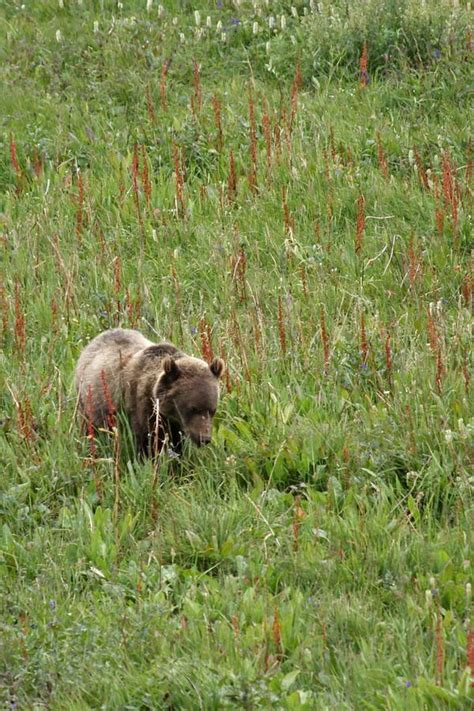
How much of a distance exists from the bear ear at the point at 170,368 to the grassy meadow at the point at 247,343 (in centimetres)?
35

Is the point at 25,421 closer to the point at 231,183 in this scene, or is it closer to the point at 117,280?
the point at 117,280

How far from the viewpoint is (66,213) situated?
9.21 metres

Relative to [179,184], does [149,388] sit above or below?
below

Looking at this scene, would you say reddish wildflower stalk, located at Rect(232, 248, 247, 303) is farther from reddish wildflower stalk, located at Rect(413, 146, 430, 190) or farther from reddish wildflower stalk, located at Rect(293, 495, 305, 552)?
reddish wildflower stalk, located at Rect(293, 495, 305, 552)

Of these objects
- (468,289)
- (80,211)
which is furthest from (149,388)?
(80,211)

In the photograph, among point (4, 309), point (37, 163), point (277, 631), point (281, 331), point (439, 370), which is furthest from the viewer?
point (37, 163)

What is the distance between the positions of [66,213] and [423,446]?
4274 millimetres

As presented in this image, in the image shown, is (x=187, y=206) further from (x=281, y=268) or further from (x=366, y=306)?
(x=366, y=306)

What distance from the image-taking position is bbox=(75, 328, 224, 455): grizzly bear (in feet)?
21.1

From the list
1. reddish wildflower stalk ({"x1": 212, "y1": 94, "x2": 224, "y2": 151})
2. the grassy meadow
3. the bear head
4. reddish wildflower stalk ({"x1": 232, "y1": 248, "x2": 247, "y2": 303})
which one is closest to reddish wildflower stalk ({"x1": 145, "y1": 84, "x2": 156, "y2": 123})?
the grassy meadow

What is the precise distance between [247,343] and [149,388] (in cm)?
69

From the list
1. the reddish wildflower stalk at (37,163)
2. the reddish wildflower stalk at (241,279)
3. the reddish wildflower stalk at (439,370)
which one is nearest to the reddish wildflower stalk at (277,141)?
the reddish wildflower stalk at (241,279)

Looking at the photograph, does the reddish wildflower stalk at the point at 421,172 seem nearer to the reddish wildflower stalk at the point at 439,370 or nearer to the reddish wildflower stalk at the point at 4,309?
the reddish wildflower stalk at the point at 439,370

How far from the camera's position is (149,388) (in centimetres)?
668
